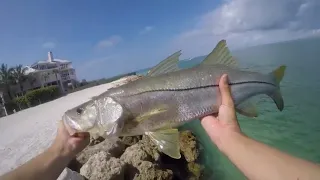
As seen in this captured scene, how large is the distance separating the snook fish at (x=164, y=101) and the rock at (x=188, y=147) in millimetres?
9014

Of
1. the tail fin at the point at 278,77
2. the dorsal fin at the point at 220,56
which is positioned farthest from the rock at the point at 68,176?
the tail fin at the point at 278,77

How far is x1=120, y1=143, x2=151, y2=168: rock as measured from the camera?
28.1ft

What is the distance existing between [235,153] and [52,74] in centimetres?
7858

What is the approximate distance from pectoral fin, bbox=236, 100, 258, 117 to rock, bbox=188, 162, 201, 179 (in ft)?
25.6

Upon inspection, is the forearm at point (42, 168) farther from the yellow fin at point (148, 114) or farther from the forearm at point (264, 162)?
the forearm at point (264, 162)

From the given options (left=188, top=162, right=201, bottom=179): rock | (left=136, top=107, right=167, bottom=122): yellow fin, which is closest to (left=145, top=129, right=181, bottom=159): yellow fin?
(left=136, top=107, right=167, bottom=122): yellow fin

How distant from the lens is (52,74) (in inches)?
2896

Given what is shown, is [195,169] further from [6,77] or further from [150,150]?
[6,77]

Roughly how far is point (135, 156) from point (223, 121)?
6884 mm

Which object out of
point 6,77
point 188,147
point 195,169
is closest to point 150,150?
point 195,169

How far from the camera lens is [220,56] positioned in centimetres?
323

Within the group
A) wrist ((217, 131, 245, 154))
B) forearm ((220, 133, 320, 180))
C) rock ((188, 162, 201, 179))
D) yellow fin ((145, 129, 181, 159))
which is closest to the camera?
forearm ((220, 133, 320, 180))

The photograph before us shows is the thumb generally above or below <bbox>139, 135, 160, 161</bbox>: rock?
above

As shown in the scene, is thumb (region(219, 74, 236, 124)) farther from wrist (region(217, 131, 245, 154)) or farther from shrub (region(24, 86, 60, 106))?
shrub (region(24, 86, 60, 106))
